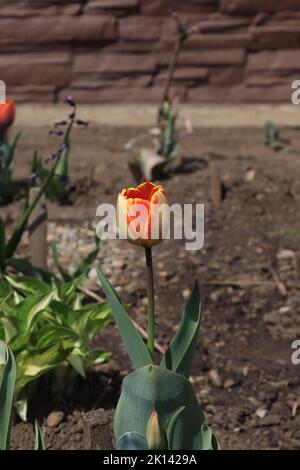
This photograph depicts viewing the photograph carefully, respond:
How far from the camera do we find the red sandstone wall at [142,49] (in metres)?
5.14

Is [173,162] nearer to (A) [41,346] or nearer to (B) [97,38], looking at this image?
(B) [97,38]

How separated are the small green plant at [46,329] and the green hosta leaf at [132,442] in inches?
28.5

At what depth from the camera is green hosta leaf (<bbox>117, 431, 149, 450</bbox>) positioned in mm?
1645

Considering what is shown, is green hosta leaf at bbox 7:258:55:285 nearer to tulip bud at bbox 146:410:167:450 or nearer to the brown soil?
the brown soil

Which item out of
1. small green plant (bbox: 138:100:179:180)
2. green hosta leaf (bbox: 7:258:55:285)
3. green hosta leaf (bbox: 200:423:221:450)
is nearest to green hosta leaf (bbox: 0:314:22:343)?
green hosta leaf (bbox: 7:258:55:285)

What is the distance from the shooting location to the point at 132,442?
64.9 inches

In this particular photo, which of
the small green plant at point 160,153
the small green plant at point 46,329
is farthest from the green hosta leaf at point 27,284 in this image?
the small green plant at point 160,153

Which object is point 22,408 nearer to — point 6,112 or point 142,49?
point 6,112

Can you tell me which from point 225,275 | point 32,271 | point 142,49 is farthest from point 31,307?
point 142,49

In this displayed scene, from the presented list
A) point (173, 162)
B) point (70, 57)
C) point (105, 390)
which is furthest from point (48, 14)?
point (105, 390)

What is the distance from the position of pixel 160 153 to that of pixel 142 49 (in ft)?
3.51

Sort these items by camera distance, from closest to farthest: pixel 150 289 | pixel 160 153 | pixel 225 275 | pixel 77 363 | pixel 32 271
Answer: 1. pixel 150 289
2. pixel 77 363
3. pixel 32 271
4. pixel 225 275
5. pixel 160 153

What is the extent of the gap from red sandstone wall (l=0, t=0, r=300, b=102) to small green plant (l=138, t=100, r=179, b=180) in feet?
2.82

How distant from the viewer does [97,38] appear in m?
5.14
